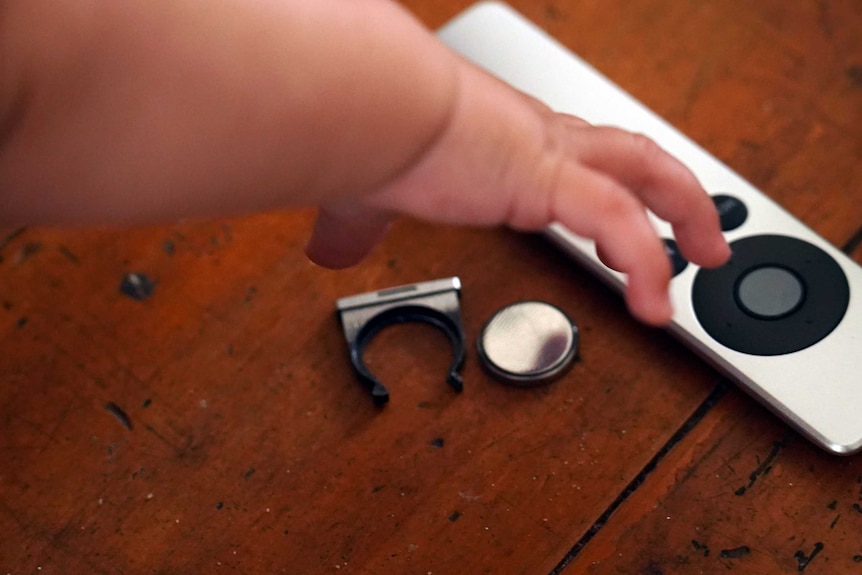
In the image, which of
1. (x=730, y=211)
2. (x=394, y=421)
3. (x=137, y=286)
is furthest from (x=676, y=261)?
(x=137, y=286)

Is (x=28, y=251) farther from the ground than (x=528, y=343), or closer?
closer

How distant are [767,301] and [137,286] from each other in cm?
30

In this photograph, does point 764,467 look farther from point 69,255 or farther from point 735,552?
point 69,255

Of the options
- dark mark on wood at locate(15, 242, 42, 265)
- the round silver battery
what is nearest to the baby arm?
the round silver battery

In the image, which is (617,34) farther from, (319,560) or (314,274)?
(319,560)

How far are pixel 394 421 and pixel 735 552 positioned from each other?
149mm

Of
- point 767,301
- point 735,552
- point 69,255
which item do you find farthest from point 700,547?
point 69,255

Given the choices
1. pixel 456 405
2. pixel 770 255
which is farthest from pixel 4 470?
pixel 770 255

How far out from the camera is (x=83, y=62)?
277 millimetres

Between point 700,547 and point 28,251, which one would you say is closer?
point 700,547

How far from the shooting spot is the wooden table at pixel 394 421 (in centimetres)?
38

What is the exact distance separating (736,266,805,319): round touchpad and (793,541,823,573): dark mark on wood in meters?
0.10

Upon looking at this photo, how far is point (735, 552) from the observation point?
0.37 meters

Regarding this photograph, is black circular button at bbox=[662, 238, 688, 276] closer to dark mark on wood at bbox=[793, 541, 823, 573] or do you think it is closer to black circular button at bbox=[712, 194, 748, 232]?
black circular button at bbox=[712, 194, 748, 232]
